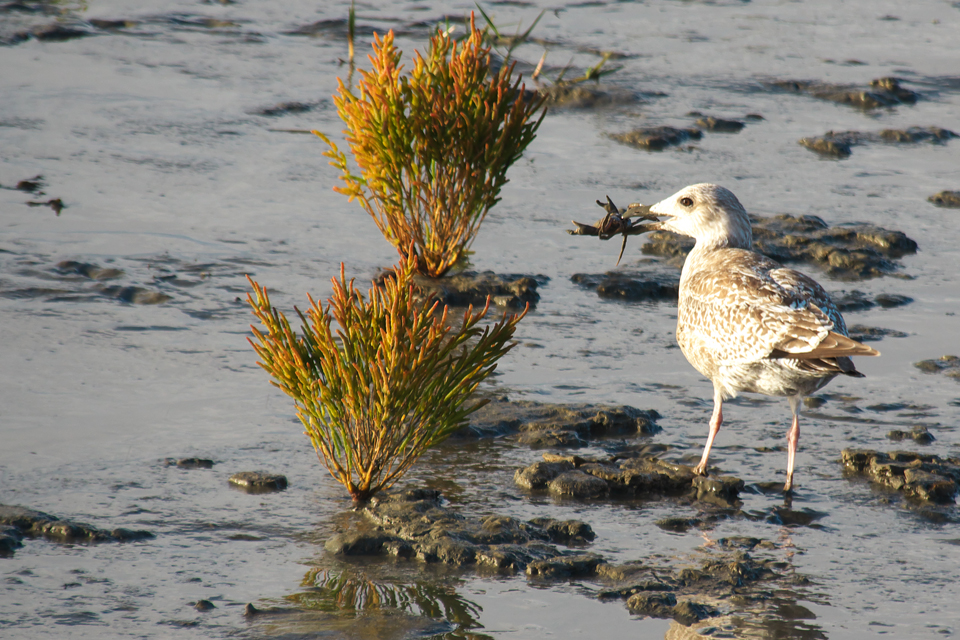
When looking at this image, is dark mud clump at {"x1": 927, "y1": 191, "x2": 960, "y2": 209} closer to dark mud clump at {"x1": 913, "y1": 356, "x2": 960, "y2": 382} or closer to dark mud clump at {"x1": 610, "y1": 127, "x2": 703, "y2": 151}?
dark mud clump at {"x1": 610, "y1": 127, "x2": 703, "y2": 151}

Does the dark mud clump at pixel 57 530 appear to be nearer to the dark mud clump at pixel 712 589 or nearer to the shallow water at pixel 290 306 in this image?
the shallow water at pixel 290 306

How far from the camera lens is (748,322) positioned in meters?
5.92

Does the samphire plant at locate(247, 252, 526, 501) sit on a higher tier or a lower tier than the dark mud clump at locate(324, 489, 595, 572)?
higher

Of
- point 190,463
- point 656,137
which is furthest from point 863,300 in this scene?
point 190,463

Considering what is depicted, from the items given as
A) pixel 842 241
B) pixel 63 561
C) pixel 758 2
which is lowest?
pixel 63 561

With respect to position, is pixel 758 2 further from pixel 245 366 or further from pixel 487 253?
pixel 245 366

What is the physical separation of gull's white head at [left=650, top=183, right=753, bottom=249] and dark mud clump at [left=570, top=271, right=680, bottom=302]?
1.98 meters

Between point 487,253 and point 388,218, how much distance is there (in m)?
1.01

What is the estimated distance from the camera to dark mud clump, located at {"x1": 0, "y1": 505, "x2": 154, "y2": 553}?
202 inches

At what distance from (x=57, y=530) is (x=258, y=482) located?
103cm

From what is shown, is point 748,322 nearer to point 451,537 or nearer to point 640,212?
point 640,212

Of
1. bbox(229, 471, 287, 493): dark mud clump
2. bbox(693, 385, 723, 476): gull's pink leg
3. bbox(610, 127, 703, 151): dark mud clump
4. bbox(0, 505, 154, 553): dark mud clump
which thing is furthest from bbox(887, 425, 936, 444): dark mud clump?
bbox(610, 127, 703, 151): dark mud clump

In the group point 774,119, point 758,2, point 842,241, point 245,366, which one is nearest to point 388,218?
point 245,366

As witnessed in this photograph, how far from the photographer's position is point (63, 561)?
4930mm
